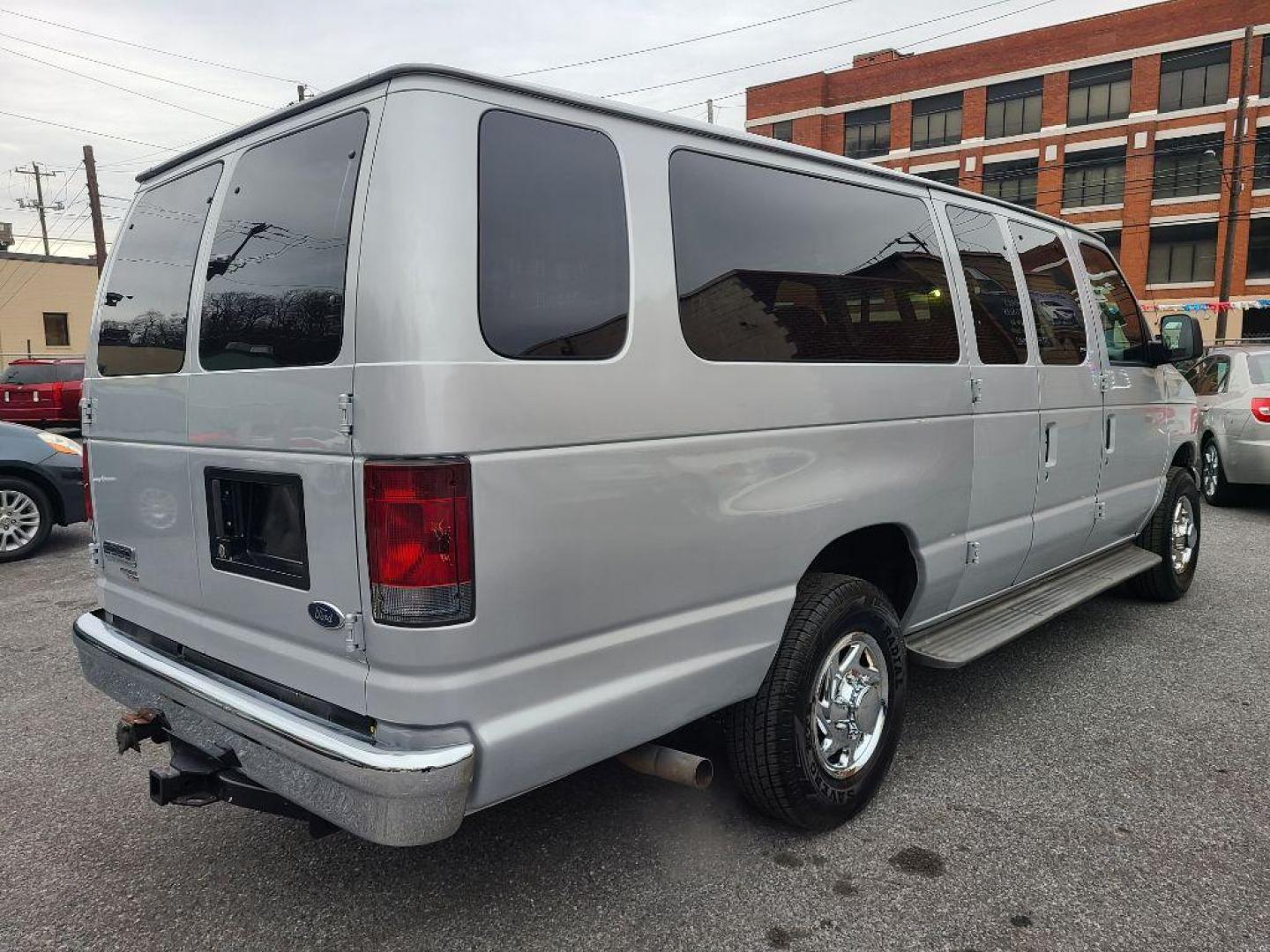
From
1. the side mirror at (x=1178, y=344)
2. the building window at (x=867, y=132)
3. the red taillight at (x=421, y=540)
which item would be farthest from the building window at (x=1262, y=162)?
the red taillight at (x=421, y=540)

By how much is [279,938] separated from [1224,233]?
43.5 meters

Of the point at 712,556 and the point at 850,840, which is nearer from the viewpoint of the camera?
the point at 712,556

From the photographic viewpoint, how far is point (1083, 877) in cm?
277

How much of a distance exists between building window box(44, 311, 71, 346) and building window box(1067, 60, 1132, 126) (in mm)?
45617

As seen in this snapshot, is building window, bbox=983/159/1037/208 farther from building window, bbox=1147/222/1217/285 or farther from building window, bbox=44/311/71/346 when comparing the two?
building window, bbox=44/311/71/346

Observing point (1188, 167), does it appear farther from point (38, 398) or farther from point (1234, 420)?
point (38, 398)

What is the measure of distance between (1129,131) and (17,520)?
43228 mm

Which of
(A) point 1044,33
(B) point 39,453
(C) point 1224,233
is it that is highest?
(A) point 1044,33

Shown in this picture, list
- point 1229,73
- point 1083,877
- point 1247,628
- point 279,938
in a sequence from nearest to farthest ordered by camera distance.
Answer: point 279,938 < point 1083,877 < point 1247,628 < point 1229,73

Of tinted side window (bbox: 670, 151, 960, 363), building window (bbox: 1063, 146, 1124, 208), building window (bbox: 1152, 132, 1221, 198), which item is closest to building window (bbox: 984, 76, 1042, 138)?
building window (bbox: 1063, 146, 1124, 208)

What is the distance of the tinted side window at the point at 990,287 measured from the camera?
371 cm

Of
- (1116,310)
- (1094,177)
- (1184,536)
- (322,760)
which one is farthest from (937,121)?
(322,760)

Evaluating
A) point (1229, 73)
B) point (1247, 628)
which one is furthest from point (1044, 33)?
point (1247, 628)

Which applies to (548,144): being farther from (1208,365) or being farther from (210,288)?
(1208,365)
